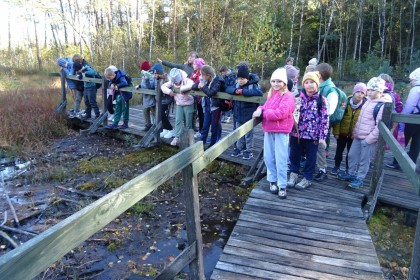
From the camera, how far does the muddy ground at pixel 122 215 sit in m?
3.85

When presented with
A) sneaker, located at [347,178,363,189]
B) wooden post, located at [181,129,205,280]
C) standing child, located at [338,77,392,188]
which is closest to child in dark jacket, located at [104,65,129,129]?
standing child, located at [338,77,392,188]

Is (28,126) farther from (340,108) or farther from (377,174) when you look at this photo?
(377,174)

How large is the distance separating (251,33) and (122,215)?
14272mm

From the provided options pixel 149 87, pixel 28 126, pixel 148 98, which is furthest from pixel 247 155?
pixel 28 126

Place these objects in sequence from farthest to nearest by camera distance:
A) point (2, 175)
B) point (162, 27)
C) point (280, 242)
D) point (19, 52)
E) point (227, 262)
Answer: point (19, 52) → point (162, 27) → point (2, 175) → point (280, 242) → point (227, 262)

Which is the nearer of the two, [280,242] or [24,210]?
[280,242]

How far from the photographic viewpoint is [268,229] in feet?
11.8

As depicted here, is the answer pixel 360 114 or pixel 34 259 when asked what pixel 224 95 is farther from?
pixel 34 259

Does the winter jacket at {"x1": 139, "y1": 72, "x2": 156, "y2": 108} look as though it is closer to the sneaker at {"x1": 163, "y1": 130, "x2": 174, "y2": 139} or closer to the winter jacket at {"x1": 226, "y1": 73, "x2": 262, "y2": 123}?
the sneaker at {"x1": 163, "y1": 130, "x2": 174, "y2": 139}

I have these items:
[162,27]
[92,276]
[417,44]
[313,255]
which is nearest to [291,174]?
[313,255]

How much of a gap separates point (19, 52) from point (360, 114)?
113 ft

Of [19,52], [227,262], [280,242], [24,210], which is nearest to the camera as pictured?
[227,262]

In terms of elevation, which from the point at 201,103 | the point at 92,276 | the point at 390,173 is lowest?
the point at 92,276

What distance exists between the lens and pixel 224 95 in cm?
576
